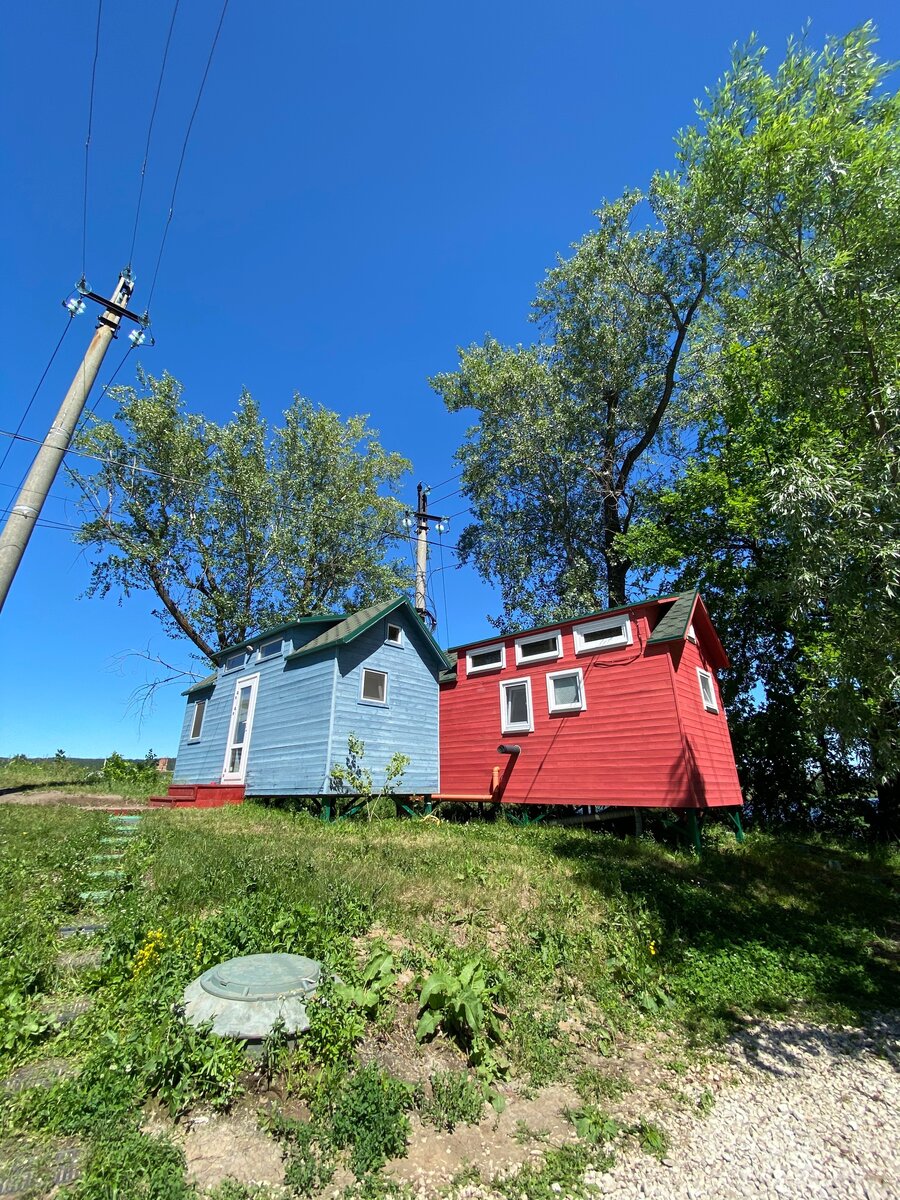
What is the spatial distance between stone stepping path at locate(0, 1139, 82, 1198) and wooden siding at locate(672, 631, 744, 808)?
10.7 metres

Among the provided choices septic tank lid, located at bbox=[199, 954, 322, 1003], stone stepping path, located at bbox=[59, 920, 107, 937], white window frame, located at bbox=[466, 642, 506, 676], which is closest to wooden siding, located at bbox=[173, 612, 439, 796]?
white window frame, located at bbox=[466, 642, 506, 676]

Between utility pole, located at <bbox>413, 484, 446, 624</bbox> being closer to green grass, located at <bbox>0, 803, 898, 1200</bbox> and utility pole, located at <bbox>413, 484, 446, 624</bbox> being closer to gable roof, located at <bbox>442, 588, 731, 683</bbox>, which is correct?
gable roof, located at <bbox>442, 588, 731, 683</bbox>

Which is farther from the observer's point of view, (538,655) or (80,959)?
(538,655)

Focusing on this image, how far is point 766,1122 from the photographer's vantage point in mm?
3727

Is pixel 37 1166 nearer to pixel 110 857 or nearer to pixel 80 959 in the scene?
pixel 80 959

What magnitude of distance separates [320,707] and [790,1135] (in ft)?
35.7

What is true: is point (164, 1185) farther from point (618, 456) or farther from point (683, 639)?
point (618, 456)

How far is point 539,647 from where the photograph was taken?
14.0 metres

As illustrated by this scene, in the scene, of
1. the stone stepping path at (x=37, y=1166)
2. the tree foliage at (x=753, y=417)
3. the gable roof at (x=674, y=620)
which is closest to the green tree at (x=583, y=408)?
the tree foliage at (x=753, y=417)

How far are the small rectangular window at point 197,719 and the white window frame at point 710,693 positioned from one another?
1484 centimetres

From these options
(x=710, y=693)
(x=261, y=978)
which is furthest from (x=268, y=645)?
(x=261, y=978)

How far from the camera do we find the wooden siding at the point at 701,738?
37.0 ft

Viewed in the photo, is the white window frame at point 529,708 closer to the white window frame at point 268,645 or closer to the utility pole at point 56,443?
the white window frame at point 268,645

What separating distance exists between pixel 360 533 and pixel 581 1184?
2537cm
